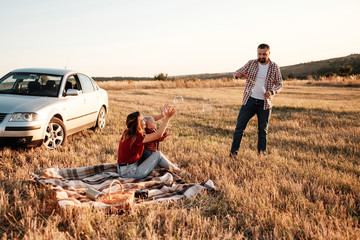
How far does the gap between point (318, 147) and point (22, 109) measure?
6.62 m

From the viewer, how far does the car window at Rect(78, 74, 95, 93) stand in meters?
7.69

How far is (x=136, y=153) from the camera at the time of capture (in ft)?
14.5

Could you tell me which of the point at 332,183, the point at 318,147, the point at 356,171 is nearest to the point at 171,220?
the point at 332,183

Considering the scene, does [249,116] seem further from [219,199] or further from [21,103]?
[21,103]

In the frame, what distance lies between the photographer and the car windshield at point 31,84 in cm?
647

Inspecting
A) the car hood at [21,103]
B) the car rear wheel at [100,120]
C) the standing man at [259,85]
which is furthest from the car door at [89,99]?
the standing man at [259,85]

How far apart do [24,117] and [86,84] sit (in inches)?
111

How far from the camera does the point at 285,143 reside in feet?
24.2

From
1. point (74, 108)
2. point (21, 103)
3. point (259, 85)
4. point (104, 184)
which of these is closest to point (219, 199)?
point (104, 184)

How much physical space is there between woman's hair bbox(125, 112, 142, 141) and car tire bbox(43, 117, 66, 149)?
246cm

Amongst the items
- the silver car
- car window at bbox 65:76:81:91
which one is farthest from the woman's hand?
car window at bbox 65:76:81:91

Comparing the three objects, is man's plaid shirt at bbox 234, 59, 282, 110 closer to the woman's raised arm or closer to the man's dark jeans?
the man's dark jeans

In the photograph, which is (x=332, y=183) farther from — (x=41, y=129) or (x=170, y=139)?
(x=41, y=129)

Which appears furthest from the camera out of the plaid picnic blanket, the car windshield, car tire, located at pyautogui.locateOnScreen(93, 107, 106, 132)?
car tire, located at pyautogui.locateOnScreen(93, 107, 106, 132)
